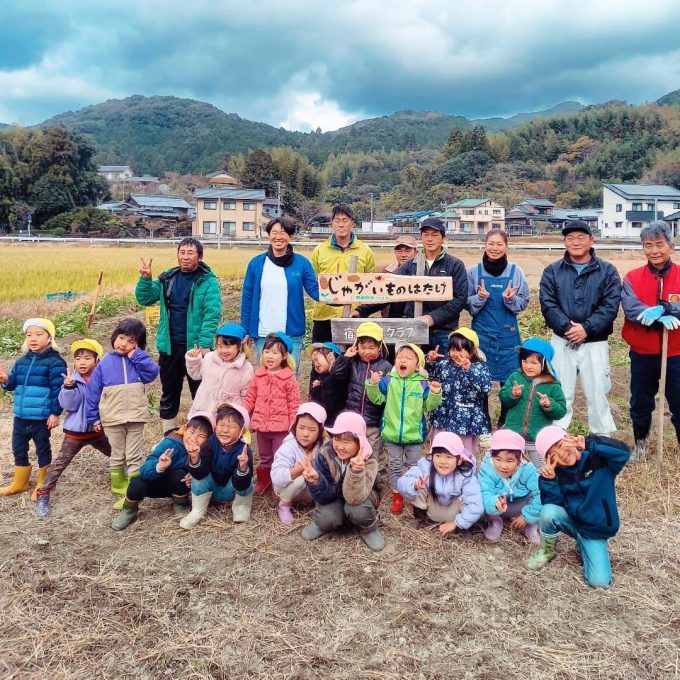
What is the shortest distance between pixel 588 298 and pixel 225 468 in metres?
3.35

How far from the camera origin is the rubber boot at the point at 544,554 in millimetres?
3426

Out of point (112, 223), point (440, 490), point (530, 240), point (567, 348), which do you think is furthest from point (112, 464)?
point (112, 223)

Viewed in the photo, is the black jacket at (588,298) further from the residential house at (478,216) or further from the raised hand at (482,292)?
the residential house at (478,216)

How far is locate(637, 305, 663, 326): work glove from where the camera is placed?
181 inches

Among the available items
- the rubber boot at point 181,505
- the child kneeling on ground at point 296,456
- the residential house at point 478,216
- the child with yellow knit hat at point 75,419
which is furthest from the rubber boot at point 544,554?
the residential house at point 478,216

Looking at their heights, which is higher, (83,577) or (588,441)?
(588,441)

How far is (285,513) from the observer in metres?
4.07

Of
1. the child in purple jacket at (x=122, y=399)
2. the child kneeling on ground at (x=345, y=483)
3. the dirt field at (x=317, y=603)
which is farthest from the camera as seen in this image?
the child in purple jacket at (x=122, y=399)

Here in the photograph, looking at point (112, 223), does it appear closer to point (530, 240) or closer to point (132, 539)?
point (530, 240)

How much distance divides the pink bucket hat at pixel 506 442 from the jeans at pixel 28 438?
11.5 feet

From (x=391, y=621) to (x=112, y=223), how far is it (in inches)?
1859

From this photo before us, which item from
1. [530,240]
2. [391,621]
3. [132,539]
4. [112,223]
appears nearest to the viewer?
[391,621]

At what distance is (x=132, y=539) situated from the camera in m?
3.81

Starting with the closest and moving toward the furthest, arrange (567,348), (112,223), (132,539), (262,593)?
(262,593) → (132,539) → (567,348) → (112,223)
